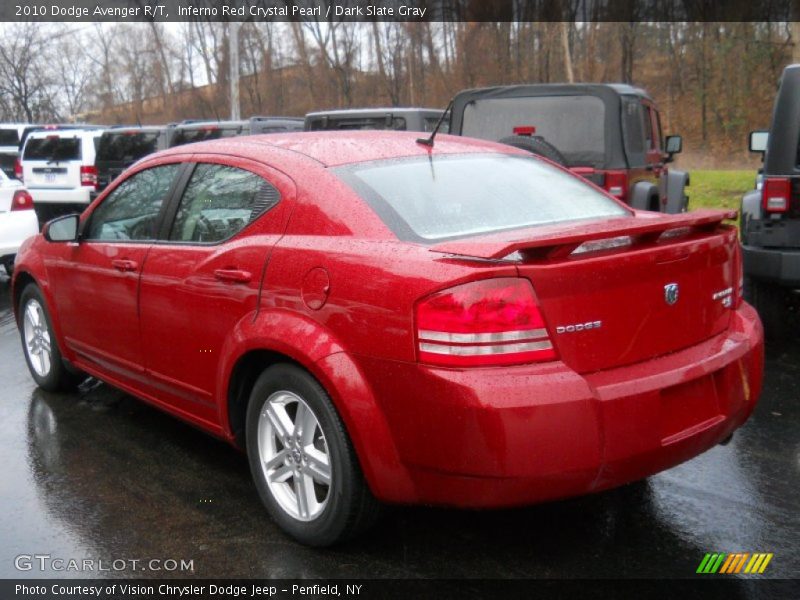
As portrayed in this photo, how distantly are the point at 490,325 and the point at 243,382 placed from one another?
1347 millimetres

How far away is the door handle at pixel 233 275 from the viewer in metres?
3.66

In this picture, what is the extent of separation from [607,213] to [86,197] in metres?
15.5

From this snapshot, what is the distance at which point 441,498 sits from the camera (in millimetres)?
3053

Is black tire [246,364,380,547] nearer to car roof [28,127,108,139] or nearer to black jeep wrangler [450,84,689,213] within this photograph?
black jeep wrangler [450,84,689,213]

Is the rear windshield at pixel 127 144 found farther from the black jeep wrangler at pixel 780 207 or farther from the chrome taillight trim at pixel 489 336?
the chrome taillight trim at pixel 489 336

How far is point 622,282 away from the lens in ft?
10.0

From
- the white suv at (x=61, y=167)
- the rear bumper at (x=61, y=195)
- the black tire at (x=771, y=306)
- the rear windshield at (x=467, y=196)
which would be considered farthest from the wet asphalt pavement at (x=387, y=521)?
the white suv at (x=61, y=167)

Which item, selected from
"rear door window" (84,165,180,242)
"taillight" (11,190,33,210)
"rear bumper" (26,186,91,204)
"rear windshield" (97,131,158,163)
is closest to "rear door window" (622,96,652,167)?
"rear door window" (84,165,180,242)

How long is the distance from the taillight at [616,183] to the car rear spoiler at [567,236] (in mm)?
4715

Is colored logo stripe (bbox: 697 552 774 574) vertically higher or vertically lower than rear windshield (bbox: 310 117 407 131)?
lower

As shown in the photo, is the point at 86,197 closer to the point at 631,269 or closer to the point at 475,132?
the point at 475,132

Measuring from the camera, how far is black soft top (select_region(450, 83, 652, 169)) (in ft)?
27.5

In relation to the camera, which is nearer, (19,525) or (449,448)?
(449,448)

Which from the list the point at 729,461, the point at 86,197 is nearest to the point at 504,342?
the point at 729,461
